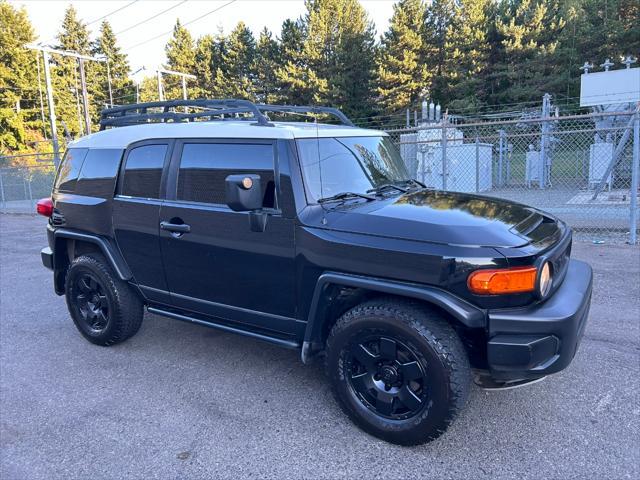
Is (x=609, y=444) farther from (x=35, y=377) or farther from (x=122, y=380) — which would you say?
(x=35, y=377)

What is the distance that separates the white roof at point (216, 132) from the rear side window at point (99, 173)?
0.26ft

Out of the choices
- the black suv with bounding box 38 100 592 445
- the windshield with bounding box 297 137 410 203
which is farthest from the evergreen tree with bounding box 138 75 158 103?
the windshield with bounding box 297 137 410 203

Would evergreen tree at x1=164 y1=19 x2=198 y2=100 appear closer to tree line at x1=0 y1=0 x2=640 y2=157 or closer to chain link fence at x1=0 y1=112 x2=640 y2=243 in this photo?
tree line at x1=0 y1=0 x2=640 y2=157

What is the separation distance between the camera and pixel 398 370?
2.80 metres

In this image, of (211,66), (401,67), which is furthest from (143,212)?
(211,66)

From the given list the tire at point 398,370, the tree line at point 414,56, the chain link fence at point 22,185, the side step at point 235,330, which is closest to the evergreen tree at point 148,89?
→ the tree line at point 414,56

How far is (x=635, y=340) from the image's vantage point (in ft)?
13.7

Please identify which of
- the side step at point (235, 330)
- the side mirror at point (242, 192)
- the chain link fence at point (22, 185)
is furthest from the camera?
the chain link fence at point (22, 185)

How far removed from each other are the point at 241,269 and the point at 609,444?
2.49 m

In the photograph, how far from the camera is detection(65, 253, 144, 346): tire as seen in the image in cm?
413

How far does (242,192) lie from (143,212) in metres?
1.34

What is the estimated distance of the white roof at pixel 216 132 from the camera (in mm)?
3274

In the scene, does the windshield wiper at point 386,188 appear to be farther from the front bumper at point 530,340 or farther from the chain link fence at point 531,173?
the chain link fence at point 531,173

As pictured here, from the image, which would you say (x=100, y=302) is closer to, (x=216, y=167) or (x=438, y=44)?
(x=216, y=167)
